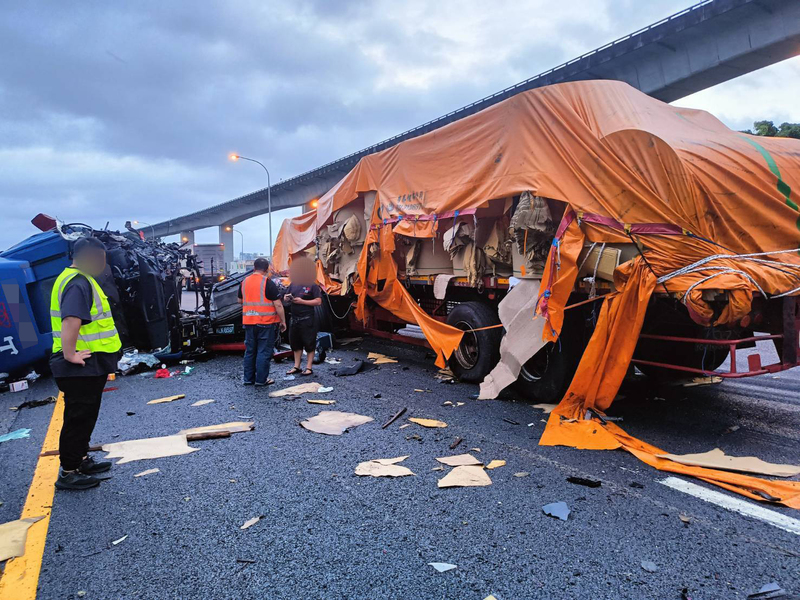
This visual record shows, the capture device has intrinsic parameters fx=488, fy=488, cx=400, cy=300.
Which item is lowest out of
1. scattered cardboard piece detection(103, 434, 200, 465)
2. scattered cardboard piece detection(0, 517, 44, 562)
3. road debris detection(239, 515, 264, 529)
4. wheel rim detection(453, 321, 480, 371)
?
scattered cardboard piece detection(103, 434, 200, 465)

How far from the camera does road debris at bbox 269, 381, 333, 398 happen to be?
5980 millimetres

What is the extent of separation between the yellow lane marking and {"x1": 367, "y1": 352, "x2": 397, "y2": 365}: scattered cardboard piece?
4.52 m

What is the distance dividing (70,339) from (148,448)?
1.28 meters

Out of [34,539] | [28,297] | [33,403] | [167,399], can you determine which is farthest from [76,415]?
[28,297]

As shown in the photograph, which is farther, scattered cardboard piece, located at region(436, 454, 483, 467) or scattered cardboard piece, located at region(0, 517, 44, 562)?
scattered cardboard piece, located at region(436, 454, 483, 467)

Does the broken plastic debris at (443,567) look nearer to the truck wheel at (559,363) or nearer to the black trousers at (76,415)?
the black trousers at (76,415)

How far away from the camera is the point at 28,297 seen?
271 inches

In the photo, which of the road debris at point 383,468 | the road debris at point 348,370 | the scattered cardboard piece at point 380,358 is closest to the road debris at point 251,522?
the road debris at point 383,468

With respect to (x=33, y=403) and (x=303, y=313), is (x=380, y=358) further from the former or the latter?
(x=33, y=403)

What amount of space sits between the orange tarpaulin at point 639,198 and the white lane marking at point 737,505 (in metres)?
0.53

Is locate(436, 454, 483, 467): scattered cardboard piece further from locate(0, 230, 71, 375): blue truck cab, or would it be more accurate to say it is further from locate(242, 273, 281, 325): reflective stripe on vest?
locate(0, 230, 71, 375): blue truck cab

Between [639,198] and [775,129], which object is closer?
[639,198]

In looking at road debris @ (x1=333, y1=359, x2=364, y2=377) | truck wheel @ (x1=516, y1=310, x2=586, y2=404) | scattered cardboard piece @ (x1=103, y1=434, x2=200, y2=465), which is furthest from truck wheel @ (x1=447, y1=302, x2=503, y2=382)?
scattered cardboard piece @ (x1=103, y1=434, x2=200, y2=465)

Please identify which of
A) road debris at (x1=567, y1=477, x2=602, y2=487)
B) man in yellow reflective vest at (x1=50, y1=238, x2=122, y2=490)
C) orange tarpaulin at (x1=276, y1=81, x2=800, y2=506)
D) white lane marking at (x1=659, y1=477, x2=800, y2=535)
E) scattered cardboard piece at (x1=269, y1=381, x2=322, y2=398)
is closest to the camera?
white lane marking at (x1=659, y1=477, x2=800, y2=535)
